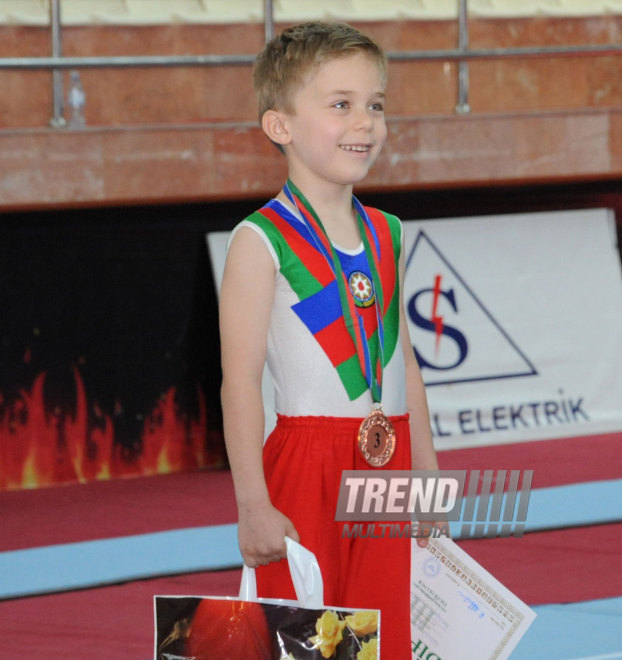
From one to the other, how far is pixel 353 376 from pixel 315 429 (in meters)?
0.12

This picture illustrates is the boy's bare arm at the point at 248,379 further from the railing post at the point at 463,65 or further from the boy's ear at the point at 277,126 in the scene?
the railing post at the point at 463,65

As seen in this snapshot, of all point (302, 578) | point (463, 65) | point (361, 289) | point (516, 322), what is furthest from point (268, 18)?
point (302, 578)

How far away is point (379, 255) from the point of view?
2158 millimetres

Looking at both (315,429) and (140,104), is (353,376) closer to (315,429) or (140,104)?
(315,429)

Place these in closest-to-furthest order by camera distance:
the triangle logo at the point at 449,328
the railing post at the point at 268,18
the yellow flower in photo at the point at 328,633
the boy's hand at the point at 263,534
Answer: the yellow flower in photo at the point at 328,633, the boy's hand at the point at 263,534, the railing post at the point at 268,18, the triangle logo at the point at 449,328

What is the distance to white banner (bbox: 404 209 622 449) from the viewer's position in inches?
238

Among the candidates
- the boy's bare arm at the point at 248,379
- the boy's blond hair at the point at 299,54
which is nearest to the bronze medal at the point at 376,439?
the boy's bare arm at the point at 248,379

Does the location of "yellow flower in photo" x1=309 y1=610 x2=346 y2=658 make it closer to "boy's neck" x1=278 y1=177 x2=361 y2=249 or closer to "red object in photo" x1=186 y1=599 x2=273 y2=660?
"red object in photo" x1=186 y1=599 x2=273 y2=660

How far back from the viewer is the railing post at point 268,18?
5500 millimetres

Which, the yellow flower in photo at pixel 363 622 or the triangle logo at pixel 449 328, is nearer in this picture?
the yellow flower in photo at pixel 363 622

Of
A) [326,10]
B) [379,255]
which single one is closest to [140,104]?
[326,10]

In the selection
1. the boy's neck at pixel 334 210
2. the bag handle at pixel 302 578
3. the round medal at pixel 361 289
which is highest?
the boy's neck at pixel 334 210

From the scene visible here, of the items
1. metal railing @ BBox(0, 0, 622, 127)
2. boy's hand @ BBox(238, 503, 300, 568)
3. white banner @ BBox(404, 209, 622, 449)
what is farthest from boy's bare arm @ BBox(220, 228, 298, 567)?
white banner @ BBox(404, 209, 622, 449)

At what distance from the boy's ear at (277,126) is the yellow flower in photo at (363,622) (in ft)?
2.76
